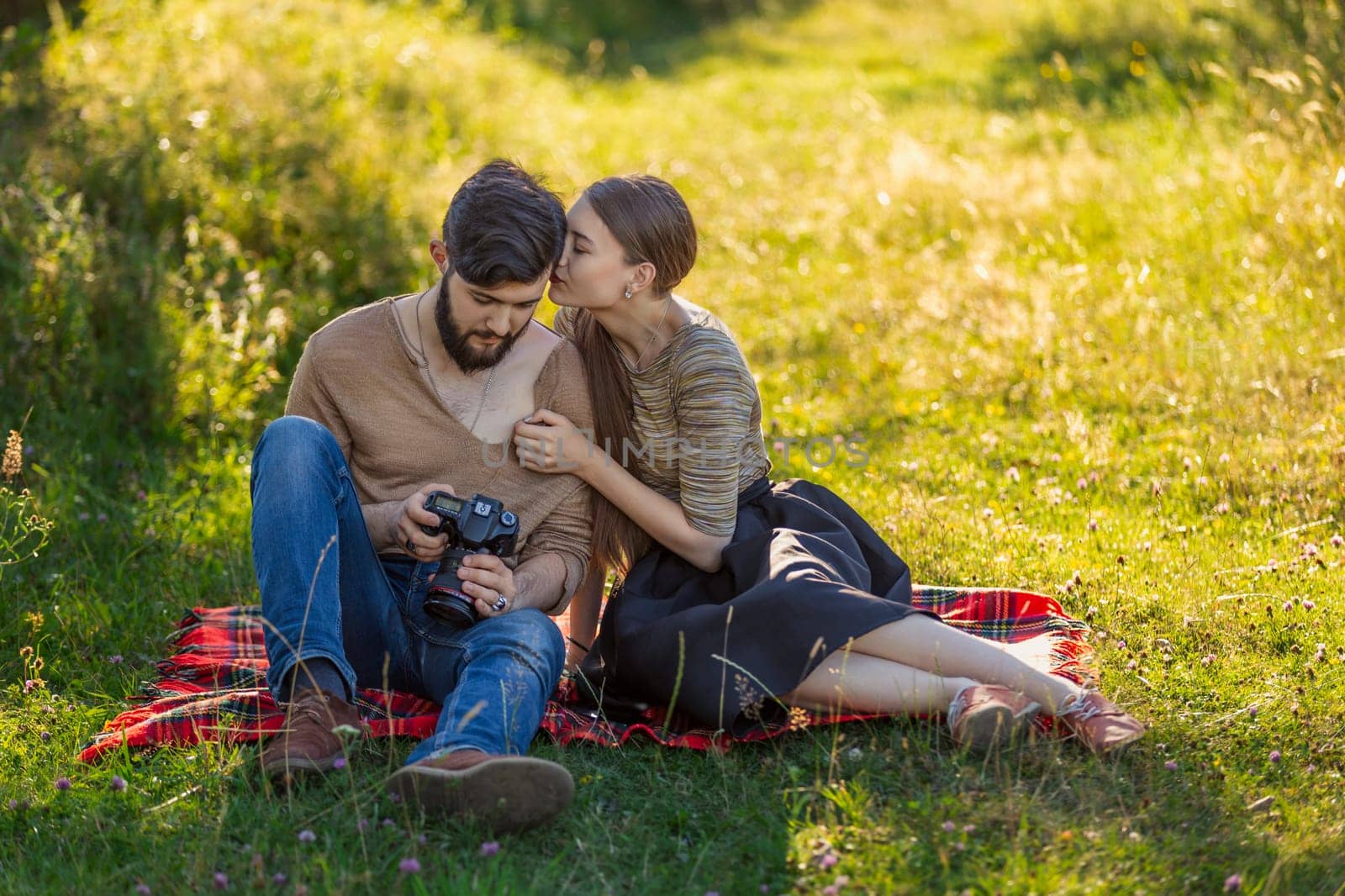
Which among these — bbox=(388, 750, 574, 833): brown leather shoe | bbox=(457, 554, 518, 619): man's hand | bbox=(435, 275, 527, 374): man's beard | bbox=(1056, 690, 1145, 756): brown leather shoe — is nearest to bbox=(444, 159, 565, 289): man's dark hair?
bbox=(435, 275, 527, 374): man's beard

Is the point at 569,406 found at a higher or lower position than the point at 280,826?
higher

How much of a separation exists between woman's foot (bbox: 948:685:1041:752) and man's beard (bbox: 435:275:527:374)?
1.41 metres

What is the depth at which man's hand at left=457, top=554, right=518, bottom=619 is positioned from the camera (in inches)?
126

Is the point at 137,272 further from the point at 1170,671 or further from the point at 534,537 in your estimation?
the point at 1170,671

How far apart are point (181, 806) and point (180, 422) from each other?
2.69m

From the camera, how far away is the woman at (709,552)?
10.3 feet

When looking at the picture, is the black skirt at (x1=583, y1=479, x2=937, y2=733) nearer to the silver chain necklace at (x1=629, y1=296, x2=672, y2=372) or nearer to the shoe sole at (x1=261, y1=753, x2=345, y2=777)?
the silver chain necklace at (x1=629, y1=296, x2=672, y2=372)

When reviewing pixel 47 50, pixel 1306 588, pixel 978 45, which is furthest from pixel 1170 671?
pixel 978 45

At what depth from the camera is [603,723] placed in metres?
3.36

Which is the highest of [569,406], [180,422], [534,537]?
[569,406]

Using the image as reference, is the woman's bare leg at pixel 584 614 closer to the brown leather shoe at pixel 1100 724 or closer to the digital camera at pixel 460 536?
the digital camera at pixel 460 536

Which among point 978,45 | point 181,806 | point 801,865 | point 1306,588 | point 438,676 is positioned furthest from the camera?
point 978,45

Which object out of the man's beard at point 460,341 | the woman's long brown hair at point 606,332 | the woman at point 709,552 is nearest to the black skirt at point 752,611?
the woman at point 709,552

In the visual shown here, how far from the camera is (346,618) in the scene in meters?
3.31
